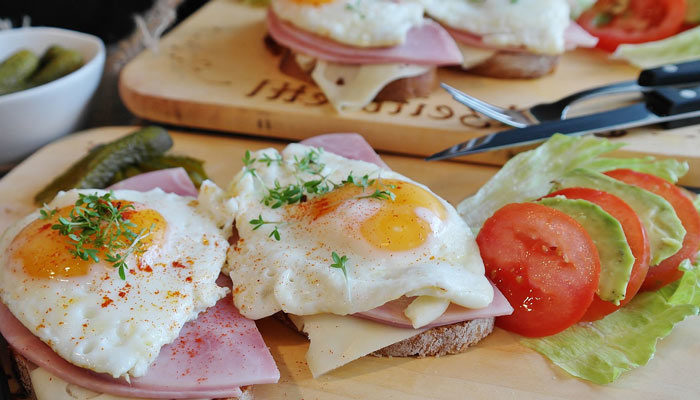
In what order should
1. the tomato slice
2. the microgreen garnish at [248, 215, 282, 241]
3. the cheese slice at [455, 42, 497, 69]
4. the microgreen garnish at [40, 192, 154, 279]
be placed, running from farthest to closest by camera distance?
the tomato slice → the cheese slice at [455, 42, 497, 69] → the microgreen garnish at [248, 215, 282, 241] → the microgreen garnish at [40, 192, 154, 279]

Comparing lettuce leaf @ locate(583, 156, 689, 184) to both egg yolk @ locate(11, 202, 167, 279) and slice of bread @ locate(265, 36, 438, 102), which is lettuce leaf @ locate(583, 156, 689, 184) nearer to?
slice of bread @ locate(265, 36, 438, 102)

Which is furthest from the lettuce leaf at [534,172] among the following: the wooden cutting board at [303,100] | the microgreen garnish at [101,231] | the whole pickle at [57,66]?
the whole pickle at [57,66]

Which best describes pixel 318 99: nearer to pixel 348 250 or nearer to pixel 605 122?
pixel 605 122

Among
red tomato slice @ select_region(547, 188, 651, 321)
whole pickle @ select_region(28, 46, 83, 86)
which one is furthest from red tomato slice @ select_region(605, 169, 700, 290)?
whole pickle @ select_region(28, 46, 83, 86)

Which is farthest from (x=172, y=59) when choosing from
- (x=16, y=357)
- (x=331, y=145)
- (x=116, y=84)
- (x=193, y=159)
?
(x=16, y=357)

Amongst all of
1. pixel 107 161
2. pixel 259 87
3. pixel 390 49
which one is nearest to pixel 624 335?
pixel 390 49

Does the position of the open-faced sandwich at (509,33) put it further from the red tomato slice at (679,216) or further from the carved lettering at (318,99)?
the red tomato slice at (679,216)
